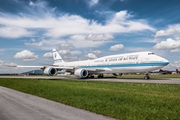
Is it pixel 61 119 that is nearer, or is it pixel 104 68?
pixel 61 119

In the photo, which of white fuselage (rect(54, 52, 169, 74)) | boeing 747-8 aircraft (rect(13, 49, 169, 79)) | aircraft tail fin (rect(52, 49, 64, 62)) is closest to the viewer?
white fuselage (rect(54, 52, 169, 74))

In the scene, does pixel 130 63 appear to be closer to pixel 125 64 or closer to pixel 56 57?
pixel 125 64

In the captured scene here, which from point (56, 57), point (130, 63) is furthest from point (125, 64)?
point (56, 57)

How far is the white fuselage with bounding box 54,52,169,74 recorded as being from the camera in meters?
32.8

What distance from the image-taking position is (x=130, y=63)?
35750 mm

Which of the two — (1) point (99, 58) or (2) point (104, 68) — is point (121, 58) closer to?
(2) point (104, 68)

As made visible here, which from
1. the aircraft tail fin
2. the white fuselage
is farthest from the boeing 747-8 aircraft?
the aircraft tail fin

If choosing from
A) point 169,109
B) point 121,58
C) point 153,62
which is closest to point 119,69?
point 121,58

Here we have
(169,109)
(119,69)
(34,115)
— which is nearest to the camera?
(34,115)

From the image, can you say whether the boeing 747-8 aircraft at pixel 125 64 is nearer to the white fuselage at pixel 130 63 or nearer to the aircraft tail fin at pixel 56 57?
the white fuselage at pixel 130 63

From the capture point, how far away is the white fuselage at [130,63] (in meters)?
32.8

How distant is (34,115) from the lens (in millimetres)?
8141

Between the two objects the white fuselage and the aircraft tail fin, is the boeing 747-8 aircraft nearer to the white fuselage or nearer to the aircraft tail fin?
the white fuselage

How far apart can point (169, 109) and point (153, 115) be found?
1.71 metres
